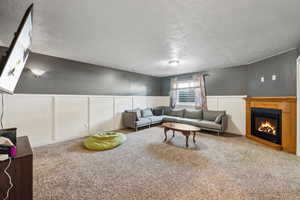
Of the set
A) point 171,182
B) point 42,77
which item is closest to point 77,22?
point 42,77

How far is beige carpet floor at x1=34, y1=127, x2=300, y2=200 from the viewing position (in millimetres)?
1587

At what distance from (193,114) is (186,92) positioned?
123cm

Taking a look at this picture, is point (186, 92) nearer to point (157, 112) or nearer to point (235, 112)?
point (157, 112)

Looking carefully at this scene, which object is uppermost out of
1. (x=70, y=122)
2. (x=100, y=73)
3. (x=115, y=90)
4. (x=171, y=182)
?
(x=100, y=73)

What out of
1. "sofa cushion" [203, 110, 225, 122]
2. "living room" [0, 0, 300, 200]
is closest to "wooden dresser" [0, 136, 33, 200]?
"living room" [0, 0, 300, 200]

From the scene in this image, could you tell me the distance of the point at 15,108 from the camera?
2.87 meters

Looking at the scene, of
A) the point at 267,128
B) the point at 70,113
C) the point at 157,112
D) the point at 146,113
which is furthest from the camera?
the point at 157,112

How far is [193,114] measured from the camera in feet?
16.8

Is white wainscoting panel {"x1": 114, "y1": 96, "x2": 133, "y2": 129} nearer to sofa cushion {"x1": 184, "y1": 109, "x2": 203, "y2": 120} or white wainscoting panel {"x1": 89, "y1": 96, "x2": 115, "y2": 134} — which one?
A: white wainscoting panel {"x1": 89, "y1": 96, "x2": 115, "y2": 134}

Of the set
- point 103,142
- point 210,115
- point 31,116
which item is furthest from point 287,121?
point 31,116

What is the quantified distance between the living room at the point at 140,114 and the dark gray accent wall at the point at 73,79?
0.03m

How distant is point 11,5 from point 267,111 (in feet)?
17.7

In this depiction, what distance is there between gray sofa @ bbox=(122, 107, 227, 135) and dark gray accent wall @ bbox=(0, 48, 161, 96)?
Result: 1102 mm

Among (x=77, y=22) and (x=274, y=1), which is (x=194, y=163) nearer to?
(x=274, y=1)
